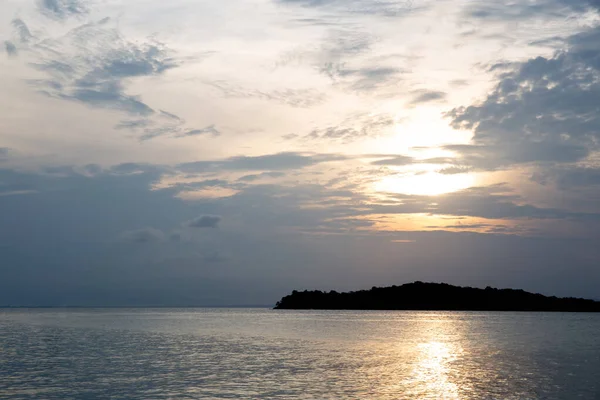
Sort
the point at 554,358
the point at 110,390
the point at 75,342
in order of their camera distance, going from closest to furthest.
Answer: the point at 110,390, the point at 554,358, the point at 75,342

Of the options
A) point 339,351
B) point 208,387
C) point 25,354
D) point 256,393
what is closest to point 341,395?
point 256,393

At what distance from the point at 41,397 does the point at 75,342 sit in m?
53.3

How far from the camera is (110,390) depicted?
42.9 m

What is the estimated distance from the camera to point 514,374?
52.7 meters

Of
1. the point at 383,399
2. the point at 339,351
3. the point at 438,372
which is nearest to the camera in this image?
the point at 383,399

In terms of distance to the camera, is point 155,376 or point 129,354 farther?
point 129,354

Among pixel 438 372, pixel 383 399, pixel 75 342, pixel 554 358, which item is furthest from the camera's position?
pixel 75 342

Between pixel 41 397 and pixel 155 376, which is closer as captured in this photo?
pixel 41 397

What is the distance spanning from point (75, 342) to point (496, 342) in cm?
6515

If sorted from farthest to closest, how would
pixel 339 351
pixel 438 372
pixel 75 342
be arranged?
pixel 75 342 → pixel 339 351 → pixel 438 372

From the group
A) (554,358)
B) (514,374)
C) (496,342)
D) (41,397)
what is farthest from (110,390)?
(496,342)

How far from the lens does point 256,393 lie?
41375 mm

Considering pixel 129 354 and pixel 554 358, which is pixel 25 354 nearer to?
pixel 129 354

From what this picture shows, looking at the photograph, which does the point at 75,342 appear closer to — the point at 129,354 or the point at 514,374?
the point at 129,354
